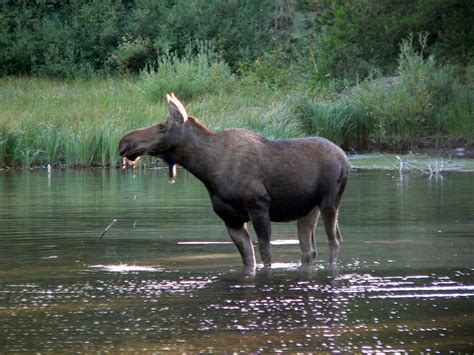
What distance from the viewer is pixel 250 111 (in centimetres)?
3319

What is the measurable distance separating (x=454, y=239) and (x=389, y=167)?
49.0ft

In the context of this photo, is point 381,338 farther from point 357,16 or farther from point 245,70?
point 245,70

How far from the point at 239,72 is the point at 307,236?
32.0 m

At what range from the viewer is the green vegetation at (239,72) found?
31938 mm

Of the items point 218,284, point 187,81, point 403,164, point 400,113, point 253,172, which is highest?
point 187,81

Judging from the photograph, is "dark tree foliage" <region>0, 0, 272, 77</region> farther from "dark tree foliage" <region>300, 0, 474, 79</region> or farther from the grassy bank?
the grassy bank

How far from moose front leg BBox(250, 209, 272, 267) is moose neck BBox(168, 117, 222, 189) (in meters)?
0.56

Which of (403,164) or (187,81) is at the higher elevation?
(187,81)

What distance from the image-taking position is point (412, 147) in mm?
33844

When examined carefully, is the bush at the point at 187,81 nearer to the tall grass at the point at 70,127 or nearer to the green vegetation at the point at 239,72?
the green vegetation at the point at 239,72

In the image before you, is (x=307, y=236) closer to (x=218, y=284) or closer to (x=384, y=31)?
(x=218, y=284)

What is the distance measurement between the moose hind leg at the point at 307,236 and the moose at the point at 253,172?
1cm

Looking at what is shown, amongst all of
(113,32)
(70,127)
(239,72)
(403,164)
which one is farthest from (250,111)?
(113,32)

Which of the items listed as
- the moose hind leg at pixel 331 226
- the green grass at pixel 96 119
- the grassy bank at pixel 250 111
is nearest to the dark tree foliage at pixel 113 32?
the grassy bank at pixel 250 111
